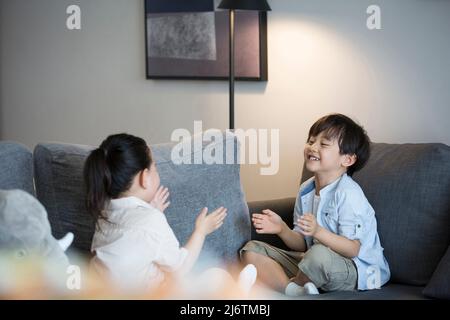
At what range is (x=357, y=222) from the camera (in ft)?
5.65

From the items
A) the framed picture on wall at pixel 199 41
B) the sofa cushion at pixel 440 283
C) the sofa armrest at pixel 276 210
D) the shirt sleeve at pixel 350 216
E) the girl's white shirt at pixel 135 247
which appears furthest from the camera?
the framed picture on wall at pixel 199 41

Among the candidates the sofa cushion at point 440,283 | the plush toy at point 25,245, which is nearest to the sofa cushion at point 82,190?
the plush toy at point 25,245

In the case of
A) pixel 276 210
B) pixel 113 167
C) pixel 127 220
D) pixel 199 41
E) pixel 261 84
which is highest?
pixel 199 41

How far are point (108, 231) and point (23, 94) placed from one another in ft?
7.43

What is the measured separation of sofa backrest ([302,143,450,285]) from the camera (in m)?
1.77

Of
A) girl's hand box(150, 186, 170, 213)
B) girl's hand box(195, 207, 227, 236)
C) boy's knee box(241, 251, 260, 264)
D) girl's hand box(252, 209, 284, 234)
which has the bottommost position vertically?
boy's knee box(241, 251, 260, 264)

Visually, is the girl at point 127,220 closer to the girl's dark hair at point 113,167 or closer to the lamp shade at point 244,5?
the girl's dark hair at point 113,167

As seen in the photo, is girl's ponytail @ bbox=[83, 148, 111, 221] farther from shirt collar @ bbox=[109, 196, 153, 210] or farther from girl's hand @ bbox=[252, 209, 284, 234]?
girl's hand @ bbox=[252, 209, 284, 234]

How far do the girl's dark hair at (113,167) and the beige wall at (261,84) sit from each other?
1.27 metres

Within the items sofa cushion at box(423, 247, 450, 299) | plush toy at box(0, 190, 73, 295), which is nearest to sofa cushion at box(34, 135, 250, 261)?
plush toy at box(0, 190, 73, 295)

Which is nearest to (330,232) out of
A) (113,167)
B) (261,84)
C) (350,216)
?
(350,216)

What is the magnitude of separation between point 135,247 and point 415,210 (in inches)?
31.5

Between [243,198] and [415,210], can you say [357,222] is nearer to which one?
[415,210]

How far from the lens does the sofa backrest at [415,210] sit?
1771 mm
